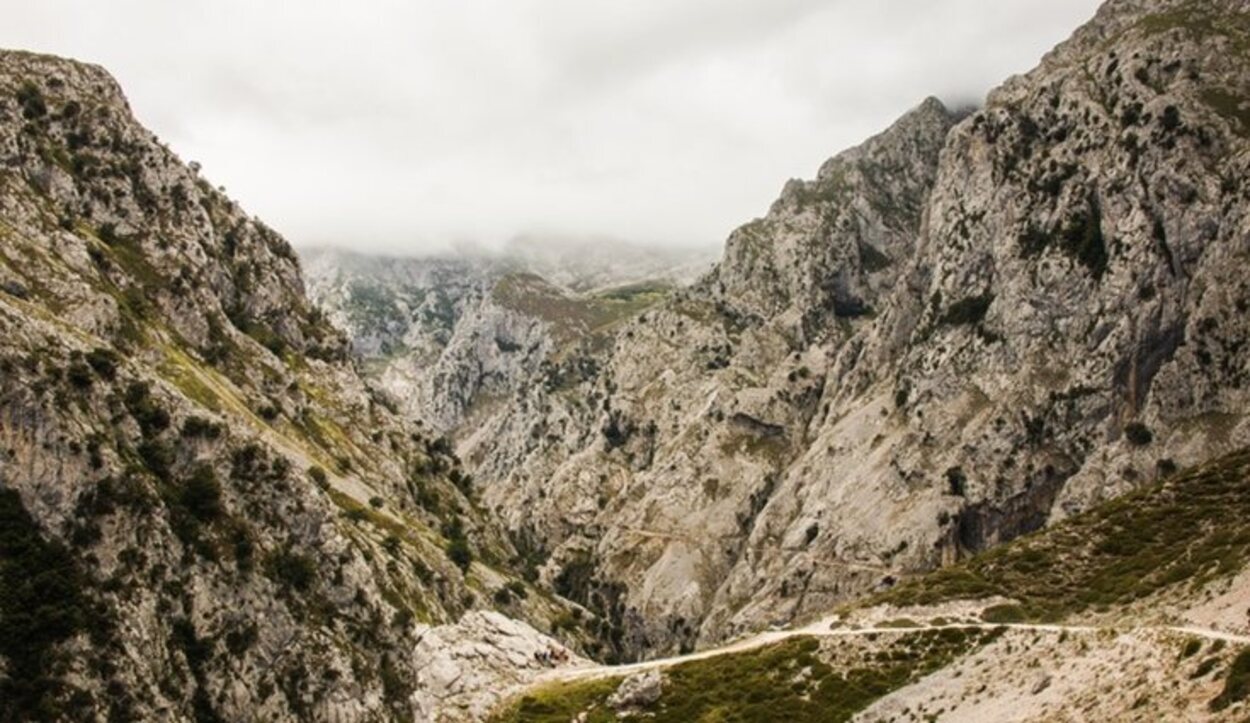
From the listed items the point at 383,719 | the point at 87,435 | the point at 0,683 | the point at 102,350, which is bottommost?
the point at 383,719

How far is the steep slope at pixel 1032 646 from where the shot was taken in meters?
51.9

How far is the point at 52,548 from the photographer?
84875 millimetres

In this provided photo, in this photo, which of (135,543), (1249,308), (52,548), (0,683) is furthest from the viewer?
(1249,308)

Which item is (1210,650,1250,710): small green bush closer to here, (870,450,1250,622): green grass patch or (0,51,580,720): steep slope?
(870,450,1250,622): green grass patch

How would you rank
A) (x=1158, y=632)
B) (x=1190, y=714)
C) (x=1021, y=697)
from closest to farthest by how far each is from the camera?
(x=1190, y=714) → (x=1158, y=632) → (x=1021, y=697)

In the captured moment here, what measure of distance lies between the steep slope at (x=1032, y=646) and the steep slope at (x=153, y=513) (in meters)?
26.5

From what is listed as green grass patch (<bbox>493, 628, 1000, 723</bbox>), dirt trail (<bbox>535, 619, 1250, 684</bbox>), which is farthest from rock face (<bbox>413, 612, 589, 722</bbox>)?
green grass patch (<bbox>493, 628, 1000, 723</bbox>)

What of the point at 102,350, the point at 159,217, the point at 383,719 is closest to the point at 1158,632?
the point at 383,719

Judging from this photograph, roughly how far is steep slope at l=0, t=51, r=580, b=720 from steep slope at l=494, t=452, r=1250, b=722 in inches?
1044

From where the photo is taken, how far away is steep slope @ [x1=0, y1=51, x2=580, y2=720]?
82.3 meters

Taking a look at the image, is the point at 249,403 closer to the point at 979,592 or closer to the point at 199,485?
the point at 199,485

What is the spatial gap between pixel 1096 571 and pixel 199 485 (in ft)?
319

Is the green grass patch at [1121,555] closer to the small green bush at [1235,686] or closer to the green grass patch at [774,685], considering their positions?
the green grass patch at [774,685]

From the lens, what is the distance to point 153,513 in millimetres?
94000
